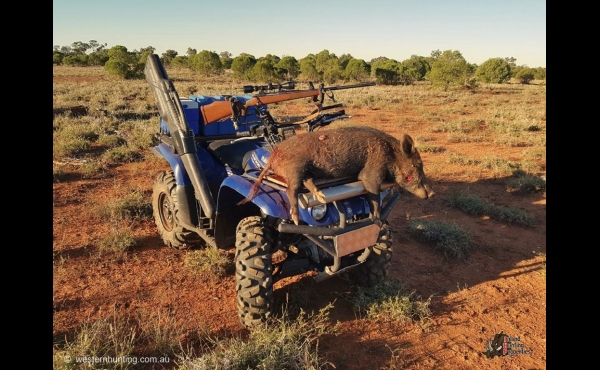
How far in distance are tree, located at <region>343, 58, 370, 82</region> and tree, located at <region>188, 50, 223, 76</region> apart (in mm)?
15520

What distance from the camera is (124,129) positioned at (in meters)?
13.2

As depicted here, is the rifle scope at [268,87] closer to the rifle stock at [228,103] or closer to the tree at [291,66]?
the rifle stock at [228,103]

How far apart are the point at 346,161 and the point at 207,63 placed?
44.7 meters

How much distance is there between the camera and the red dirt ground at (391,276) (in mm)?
3508

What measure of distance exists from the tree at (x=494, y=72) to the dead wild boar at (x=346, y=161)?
129 ft

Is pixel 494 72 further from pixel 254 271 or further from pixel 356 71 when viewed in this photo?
pixel 254 271

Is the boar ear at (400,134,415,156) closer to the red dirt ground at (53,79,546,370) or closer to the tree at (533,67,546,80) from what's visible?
the red dirt ground at (53,79,546,370)

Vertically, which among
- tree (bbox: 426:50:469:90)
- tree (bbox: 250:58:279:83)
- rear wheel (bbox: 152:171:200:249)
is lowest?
rear wheel (bbox: 152:171:200:249)

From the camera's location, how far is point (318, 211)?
3344 mm

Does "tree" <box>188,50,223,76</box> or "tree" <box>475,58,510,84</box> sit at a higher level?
"tree" <box>188,50,223,76</box>

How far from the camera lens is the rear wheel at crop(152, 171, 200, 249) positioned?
5043mm

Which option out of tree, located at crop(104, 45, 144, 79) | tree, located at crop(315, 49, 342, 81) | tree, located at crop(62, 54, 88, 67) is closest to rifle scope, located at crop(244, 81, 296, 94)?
tree, located at crop(104, 45, 144, 79)

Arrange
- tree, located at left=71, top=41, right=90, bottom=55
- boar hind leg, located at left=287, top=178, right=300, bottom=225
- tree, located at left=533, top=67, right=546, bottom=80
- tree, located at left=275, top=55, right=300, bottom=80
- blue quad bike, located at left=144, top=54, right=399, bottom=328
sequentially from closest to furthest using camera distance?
boar hind leg, located at left=287, top=178, right=300, bottom=225, blue quad bike, located at left=144, top=54, right=399, bottom=328, tree, located at left=275, top=55, right=300, bottom=80, tree, located at left=533, top=67, right=546, bottom=80, tree, located at left=71, top=41, right=90, bottom=55
